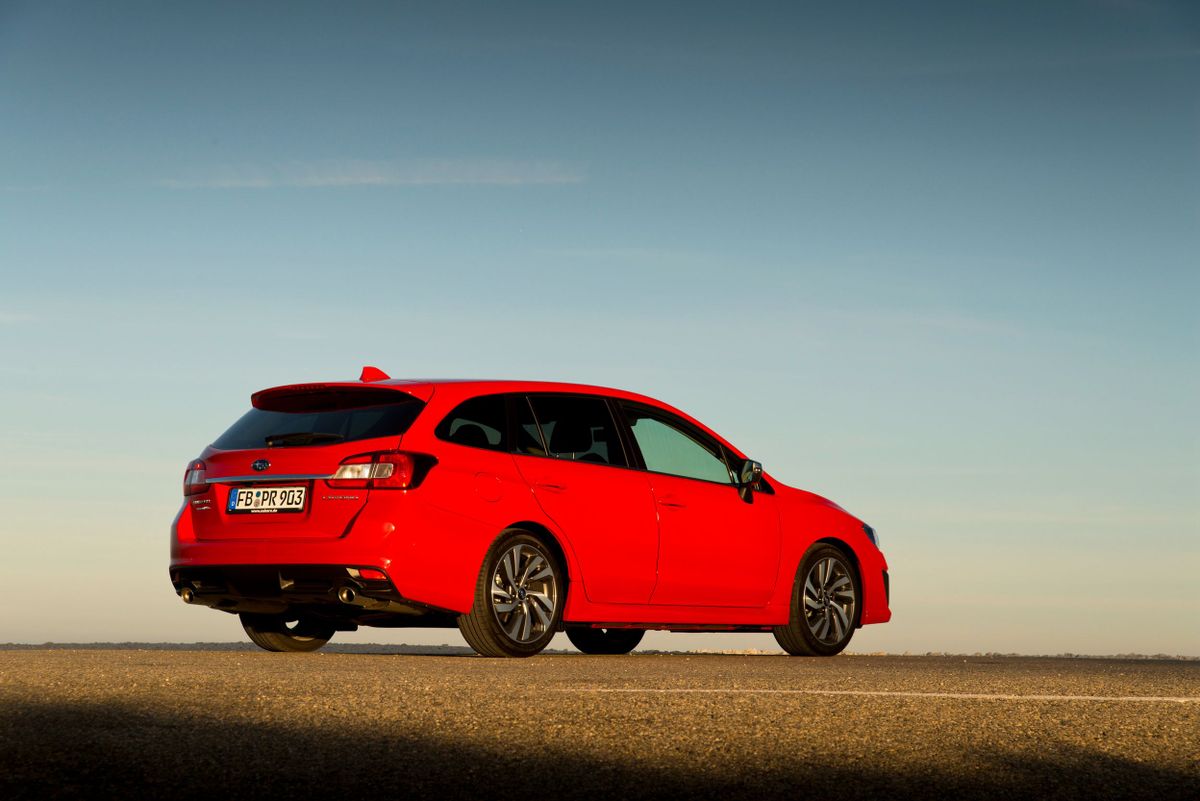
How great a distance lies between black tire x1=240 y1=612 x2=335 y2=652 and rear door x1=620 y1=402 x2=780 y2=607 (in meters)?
2.42

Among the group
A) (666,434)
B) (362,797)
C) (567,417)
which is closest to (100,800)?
(362,797)

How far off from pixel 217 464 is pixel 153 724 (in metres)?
4.60

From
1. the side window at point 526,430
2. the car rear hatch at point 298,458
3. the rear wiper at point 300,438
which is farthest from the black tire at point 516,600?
the rear wiper at point 300,438

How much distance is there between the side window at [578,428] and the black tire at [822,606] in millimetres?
2020

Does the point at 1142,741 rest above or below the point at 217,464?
below

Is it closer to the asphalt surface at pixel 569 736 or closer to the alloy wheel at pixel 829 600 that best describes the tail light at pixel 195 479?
the asphalt surface at pixel 569 736

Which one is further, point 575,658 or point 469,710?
point 575,658

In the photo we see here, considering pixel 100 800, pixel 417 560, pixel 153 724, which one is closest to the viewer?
pixel 100 800

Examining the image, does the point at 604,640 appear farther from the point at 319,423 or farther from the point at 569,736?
the point at 569,736

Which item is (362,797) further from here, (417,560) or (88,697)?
(417,560)

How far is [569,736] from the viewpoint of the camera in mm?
5441

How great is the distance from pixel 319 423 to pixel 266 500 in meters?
0.58

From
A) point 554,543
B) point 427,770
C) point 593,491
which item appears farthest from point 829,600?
point 427,770

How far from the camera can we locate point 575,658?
10.0m
